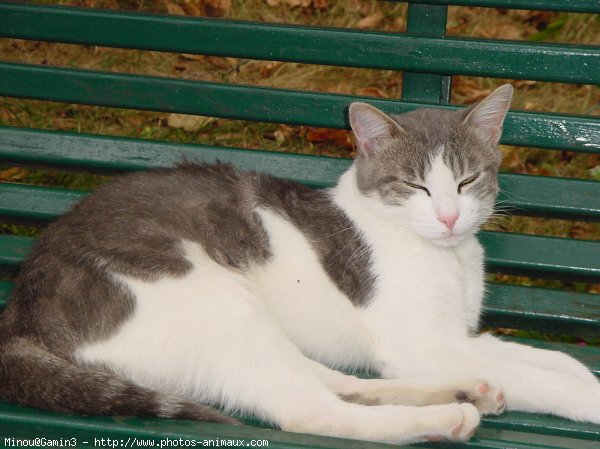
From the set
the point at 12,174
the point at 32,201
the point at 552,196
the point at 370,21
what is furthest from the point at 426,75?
the point at 12,174

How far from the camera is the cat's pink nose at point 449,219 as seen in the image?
9.18ft

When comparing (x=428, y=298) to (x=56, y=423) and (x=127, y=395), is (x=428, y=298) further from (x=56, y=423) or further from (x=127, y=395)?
(x=56, y=423)

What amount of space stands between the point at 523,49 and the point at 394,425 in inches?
50.7

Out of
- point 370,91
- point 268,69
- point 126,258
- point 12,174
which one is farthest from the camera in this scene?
point 268,69

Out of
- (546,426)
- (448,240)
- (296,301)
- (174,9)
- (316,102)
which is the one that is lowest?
(546,426)

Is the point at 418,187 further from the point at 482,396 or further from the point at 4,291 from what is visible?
the point at 4,291

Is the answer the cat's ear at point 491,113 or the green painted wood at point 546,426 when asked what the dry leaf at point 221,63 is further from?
the green painted wood at point 546,426

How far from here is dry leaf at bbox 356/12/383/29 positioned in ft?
16.1

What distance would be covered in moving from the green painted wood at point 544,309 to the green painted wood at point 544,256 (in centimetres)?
6

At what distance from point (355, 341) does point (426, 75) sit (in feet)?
3.03

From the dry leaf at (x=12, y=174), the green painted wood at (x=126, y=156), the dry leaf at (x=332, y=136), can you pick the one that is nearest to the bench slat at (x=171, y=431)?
the green painted wood at (x=126, y=156)

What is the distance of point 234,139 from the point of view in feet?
14.5

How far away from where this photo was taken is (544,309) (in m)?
3.09

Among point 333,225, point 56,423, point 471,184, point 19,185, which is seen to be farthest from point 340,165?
point 56,423
